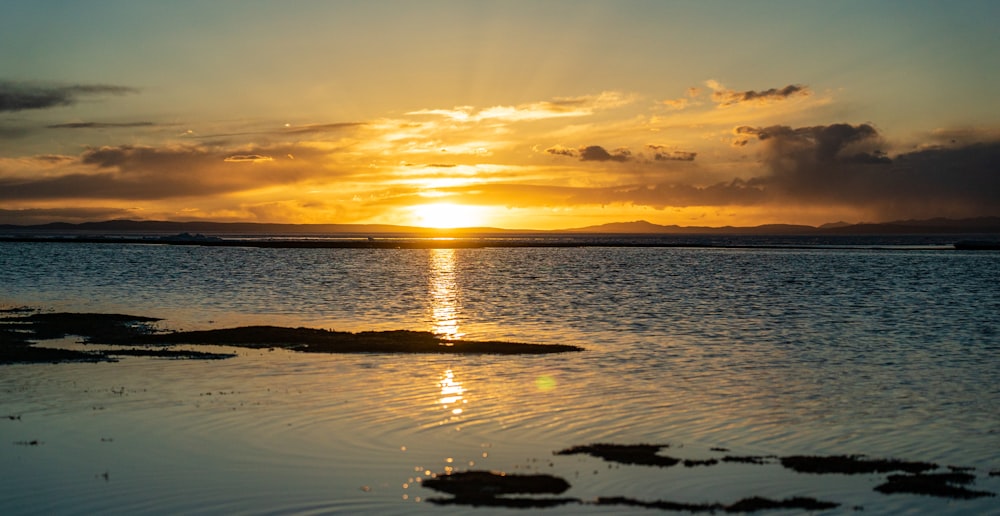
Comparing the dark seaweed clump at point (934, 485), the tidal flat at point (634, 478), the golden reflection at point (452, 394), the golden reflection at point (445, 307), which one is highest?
the golden reflection at point (445, 307)

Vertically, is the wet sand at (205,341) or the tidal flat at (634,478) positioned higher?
the wet sand at (205,341)

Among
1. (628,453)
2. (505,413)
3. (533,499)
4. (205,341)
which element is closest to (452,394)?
(505,413)

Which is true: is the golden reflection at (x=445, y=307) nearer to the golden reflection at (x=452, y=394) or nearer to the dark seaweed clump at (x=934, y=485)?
the golden reflection at (x=452, y=394)

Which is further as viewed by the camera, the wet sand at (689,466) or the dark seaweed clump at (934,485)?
the dark seaweed clump at (934,485)

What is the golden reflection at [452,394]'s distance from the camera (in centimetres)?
2362

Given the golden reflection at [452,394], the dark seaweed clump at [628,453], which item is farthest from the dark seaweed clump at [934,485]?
the golden reflection at [452,394]

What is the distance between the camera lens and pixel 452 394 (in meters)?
25.9

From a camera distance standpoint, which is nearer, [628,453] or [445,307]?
[628,453]

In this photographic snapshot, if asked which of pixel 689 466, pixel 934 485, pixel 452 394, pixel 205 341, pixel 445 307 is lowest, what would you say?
pixel 934 485

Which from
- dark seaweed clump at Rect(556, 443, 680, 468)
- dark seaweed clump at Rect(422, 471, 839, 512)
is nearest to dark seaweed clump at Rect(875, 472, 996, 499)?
dark seaweed clump at Rect(422, 471, 839, 512)

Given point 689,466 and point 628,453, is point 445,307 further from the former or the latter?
point 689,466

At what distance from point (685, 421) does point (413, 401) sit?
7522 mm

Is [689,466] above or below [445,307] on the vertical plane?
below

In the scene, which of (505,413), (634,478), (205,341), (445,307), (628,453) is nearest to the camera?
(634,478)
